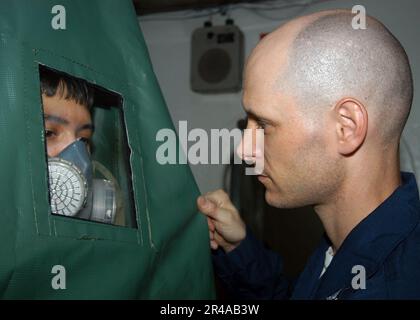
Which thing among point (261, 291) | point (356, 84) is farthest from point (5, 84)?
point (261, 291)

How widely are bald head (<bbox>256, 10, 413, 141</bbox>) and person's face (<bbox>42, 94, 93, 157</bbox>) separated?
0.41m

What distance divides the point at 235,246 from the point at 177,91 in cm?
104

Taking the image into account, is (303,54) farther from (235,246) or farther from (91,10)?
(235,246)

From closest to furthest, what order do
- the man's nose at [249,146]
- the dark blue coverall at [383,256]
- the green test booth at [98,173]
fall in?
1. the green test booth at [98,173]
2. the dark blue coverall at [383,256]
3. the man's nose at [249,146]

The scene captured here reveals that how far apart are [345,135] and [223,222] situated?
1.36 feet

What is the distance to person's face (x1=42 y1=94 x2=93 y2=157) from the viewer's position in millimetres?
686

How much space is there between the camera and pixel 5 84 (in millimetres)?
548

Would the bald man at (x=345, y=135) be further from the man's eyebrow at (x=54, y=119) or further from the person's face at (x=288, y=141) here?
the man's eyebrow at (x=54, y=119)

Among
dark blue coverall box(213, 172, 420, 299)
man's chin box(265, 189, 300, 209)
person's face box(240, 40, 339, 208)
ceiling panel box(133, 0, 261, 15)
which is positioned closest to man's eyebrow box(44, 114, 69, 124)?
person's face box(240, 40, 339, 208)

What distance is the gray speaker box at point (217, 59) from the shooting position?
177 centimetres

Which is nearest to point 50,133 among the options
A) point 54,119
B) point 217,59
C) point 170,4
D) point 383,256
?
point 54,119

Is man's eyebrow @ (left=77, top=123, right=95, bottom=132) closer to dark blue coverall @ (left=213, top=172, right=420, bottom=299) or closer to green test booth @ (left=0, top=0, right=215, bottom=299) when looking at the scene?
green test booth @ (left=0, top=0, right=215, bottom=299)

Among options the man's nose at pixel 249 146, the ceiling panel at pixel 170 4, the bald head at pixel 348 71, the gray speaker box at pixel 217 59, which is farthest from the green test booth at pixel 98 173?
the ceiling panel at pixel 170 4

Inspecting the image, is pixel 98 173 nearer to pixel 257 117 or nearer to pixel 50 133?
pixel 50 133
